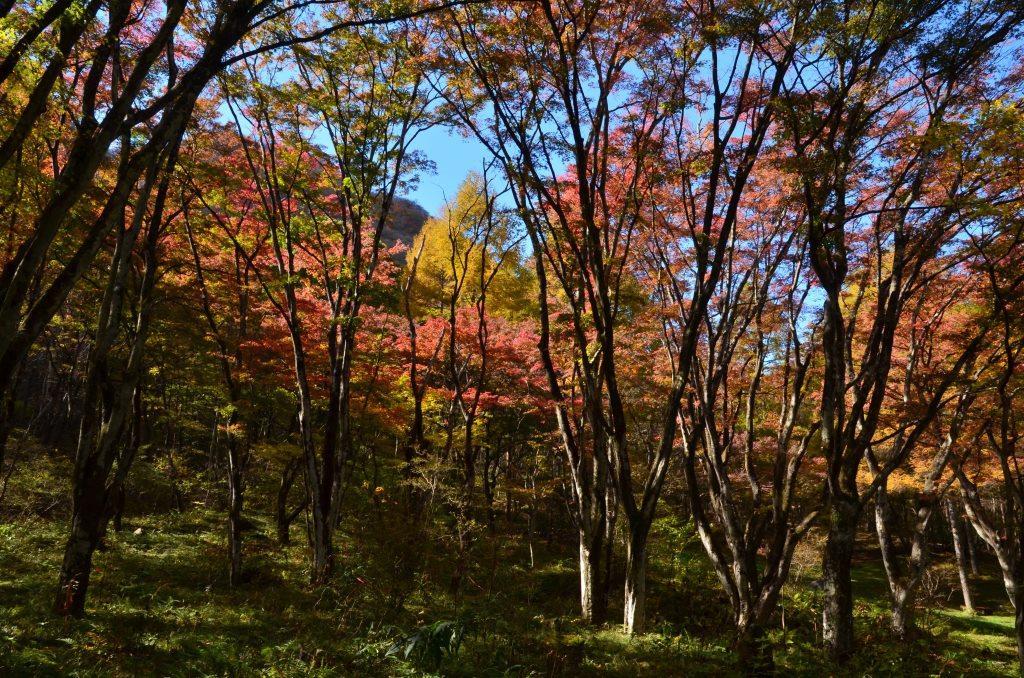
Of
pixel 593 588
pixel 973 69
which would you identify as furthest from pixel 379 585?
pixel 973 69

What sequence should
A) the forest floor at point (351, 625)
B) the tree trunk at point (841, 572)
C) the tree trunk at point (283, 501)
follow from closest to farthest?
the forest floor at point (351, 625) < the tree trunk at point (841, 572) < the tree trunk at point (283, 501)

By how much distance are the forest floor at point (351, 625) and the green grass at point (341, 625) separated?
32 mm

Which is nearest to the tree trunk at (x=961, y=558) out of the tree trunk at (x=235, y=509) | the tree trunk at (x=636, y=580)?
the tree trunk at (x=636, y=580)

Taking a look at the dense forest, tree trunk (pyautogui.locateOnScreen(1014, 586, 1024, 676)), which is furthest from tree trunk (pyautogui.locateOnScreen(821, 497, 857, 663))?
tree trunk (pyautogui.locateOnScreen(1014, 586, 1024, 676))

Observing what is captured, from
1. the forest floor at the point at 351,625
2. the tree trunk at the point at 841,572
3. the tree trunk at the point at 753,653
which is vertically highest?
the tree trunk at the point at 841,572

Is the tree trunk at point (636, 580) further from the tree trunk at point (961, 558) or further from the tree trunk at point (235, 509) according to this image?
the tree trunk at point (961, 558)

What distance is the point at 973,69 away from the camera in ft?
22.2

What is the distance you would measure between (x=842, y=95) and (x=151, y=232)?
876cm

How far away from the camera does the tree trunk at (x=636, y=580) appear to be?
729 cm

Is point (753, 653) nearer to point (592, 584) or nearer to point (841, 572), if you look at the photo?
point (841, 572)

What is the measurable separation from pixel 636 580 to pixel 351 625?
3.95m

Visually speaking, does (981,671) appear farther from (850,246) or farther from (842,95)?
(842,95)

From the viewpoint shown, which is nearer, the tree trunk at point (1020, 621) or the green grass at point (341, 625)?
the green grass at point (341, 625)

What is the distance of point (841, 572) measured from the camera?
21.1ft
